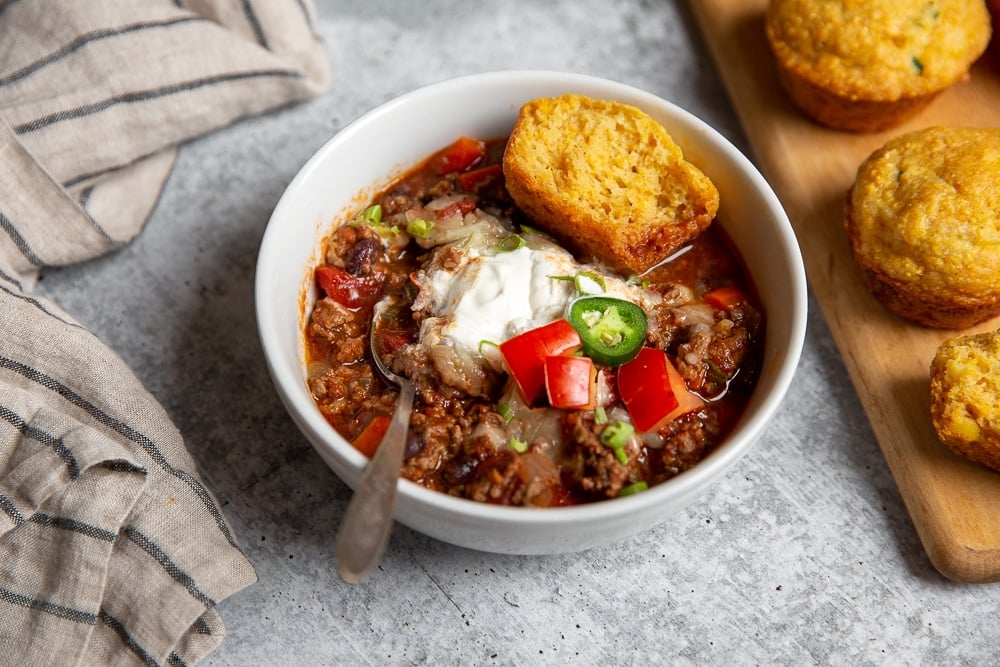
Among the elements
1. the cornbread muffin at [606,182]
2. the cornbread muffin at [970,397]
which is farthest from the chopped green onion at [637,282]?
the cornbread muffin at [970,397]

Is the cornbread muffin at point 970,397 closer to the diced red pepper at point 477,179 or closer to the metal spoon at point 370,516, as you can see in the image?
the diced red pepper at point 477,179

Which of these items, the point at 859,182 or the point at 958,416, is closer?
the point at 958,416

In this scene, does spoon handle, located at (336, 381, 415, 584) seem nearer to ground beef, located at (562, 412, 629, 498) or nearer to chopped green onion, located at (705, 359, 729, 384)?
ground beef, located at (562, 412, 629, 498)

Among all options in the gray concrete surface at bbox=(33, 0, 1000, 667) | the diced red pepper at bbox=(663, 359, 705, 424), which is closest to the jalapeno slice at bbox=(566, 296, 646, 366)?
the diced red pepper at bbox=(663, 359, 705, 424)

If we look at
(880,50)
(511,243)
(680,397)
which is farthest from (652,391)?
(880,50)

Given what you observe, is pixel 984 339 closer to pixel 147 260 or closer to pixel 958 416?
pixel 958 416

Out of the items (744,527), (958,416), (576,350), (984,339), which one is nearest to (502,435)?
(576,350)

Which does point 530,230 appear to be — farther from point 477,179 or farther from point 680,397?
point 680,397
